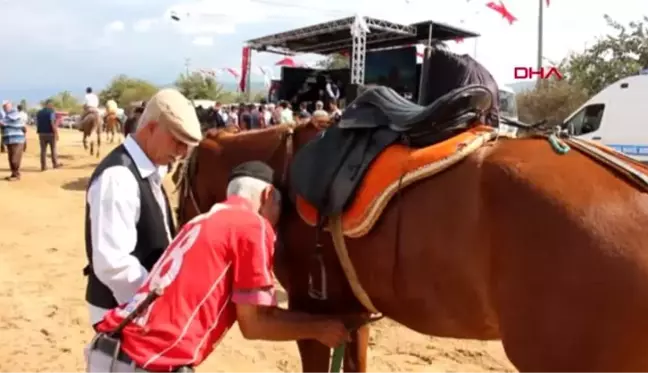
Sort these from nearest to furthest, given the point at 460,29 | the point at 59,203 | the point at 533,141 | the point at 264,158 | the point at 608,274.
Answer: the point at 608,274 < the point at 533,141 < the point at 264,158 < the point at 59,203 < the point at 460,29

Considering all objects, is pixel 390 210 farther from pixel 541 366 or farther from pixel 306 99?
pixel 306 99

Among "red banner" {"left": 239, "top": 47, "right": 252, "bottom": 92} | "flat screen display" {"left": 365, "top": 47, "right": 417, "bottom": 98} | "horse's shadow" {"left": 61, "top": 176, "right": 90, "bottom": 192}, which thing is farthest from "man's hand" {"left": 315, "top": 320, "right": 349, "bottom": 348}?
"red banner" {"left": 239, "top": 47, "right": 252, "bottom": 92}

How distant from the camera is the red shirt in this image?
6.72 ft

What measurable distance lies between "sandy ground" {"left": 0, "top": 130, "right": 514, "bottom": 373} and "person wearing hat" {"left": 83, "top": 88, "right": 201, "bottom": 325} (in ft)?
7.79

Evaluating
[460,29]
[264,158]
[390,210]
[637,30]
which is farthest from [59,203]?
[637,30]

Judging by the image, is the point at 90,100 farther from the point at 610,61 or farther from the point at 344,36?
the point at 610,61

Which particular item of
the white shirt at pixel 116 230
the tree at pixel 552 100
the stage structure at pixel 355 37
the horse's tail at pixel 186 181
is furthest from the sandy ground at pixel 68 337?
the tree at pixel 552 100

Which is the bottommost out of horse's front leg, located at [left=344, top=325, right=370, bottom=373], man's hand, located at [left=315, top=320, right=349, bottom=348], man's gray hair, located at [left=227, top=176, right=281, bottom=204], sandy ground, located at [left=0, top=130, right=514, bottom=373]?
sandy ground, located at [left=0, top=130, right=514, bottom=373]

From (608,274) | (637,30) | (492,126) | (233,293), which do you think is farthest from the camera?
(637,30)

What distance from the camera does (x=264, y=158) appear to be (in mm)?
3389

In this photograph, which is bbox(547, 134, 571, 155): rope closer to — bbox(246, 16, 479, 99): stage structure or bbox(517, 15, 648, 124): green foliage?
bbox(246, 16, 479, 99): stage structure

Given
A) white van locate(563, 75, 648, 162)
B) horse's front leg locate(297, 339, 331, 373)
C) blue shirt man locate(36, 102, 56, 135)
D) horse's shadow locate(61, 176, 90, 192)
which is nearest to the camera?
horse's front leg locate(297, 339, 331, 373)

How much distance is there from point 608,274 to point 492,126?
0.87 meters

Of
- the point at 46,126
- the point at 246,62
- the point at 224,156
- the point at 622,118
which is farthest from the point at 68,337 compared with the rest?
the point at 246,62
